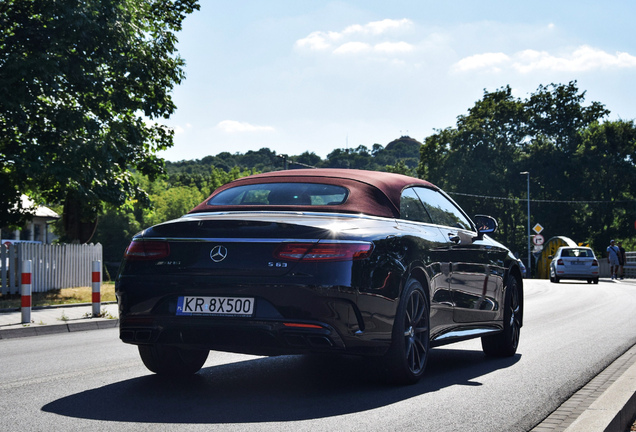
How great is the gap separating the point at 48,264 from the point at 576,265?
895 inches

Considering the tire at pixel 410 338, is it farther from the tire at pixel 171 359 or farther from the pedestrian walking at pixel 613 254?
the pedestrian walking at pixel 613 254

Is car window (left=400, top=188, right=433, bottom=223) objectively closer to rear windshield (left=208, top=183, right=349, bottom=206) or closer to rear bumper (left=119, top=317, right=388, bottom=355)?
rear windshield (left=208, top=183, right=349, bottom=206)

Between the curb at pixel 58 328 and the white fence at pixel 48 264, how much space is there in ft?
22.3

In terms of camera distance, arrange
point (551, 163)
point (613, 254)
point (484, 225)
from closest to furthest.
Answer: point (484, 225) < point (613, 254) < point (551, 163)

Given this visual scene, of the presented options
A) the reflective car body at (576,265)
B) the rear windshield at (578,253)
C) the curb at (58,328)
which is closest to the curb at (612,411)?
the curb at (58,328)

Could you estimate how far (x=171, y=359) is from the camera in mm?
6652

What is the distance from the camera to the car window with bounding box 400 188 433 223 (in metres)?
6.86

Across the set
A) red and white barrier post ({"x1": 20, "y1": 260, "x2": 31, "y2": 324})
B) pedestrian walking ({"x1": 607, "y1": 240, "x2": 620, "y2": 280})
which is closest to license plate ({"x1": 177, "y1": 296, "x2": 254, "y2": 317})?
red and white barrier post ({"x1": 20, "y1": 260, "x2": 31, "y2": 324})

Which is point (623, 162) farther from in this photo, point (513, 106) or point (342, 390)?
point (342, 390)

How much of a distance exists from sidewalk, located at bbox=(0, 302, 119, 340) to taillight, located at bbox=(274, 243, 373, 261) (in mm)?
7521

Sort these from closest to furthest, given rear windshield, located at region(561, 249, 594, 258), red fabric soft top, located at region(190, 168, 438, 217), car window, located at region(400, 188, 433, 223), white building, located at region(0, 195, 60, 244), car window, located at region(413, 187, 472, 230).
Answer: red fabric soft top, located at region(190, 168, 438, 217) → car window, located at region(400, 188, 433, 223) → car window, located at region(413, 187, 472, 230) → rear windshield, located at region(561, 249, 594, 258) → white building, located at region(0, 195, 60, 244)

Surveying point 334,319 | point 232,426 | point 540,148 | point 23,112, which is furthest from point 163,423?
point 540,148

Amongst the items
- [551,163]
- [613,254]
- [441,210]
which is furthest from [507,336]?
[551,163]

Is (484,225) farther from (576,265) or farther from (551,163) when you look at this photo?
(551,163)
